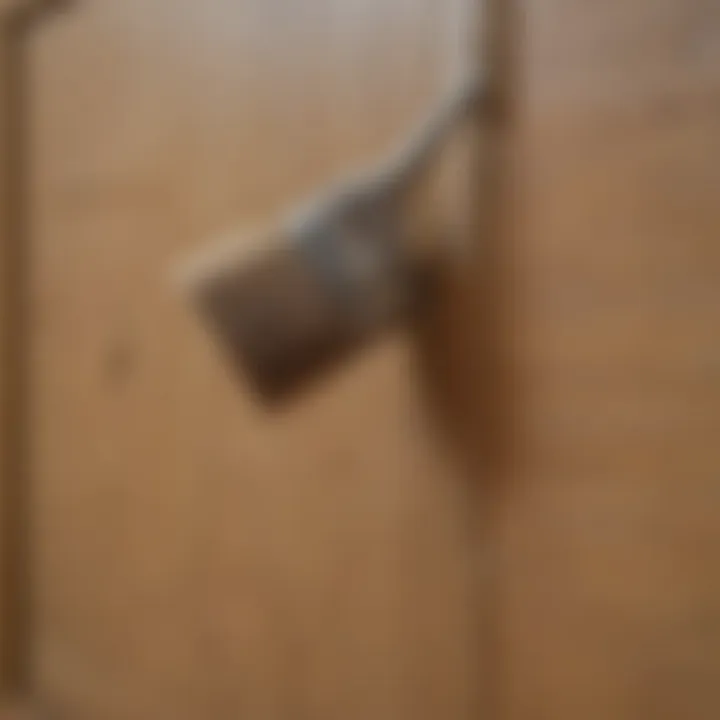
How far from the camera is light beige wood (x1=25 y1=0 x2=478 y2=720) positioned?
16.9 inches

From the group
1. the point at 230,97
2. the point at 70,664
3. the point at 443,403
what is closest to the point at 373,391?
the point at 443,403

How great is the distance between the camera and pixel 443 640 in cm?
42

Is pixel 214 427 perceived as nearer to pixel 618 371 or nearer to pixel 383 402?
pixel 383 402

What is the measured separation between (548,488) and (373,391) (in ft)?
0.29

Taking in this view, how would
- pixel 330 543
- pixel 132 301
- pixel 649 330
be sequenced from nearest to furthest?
pixel 649 330 → pixel 330 543 → pixel 132 301

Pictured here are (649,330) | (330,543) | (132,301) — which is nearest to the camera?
(649,330)

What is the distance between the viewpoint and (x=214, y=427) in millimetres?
516

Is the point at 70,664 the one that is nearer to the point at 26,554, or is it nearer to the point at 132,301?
the point at 26,554

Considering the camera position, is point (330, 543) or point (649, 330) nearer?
point (649, 330)

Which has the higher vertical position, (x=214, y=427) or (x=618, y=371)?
(x=618, y=371)

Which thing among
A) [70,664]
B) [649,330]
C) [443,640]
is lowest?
[70,664]

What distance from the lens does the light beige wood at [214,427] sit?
43cm

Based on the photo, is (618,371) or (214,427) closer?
(618,371)

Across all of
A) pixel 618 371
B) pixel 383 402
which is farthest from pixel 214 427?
pixel 618 371
